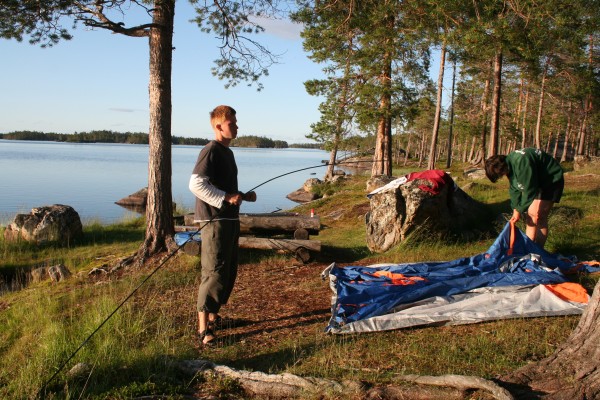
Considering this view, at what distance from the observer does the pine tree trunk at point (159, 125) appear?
8375 mm

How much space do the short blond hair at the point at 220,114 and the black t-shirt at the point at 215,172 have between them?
0.19m

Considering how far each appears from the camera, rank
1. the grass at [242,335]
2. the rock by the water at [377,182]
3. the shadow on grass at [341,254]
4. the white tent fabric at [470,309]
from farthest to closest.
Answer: the rock by the water at [377,182] < the shadow on grass at [341,254] < the white tent fabric at [470,309] < the grass at [242,335]

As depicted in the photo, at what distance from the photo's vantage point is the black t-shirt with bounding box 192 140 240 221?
15.2ft

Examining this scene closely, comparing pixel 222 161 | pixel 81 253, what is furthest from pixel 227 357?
pixel 81 253

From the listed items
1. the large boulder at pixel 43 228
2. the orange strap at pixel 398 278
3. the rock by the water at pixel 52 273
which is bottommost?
the rock by the water at pixel 52 273

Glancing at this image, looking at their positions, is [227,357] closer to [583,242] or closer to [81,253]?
[583,242]

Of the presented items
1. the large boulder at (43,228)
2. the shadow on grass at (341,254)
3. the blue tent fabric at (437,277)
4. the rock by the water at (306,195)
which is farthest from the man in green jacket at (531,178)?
the rock by the water at (306,195)

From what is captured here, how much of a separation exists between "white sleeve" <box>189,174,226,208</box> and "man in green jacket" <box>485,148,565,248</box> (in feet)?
12.4

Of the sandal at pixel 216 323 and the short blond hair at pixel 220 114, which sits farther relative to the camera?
the sandal at pixel 216 323

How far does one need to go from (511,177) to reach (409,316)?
3059 mm

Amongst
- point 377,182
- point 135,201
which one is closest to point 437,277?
point 377,182

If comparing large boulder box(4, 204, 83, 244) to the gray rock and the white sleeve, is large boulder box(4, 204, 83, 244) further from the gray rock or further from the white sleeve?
the white sleeve

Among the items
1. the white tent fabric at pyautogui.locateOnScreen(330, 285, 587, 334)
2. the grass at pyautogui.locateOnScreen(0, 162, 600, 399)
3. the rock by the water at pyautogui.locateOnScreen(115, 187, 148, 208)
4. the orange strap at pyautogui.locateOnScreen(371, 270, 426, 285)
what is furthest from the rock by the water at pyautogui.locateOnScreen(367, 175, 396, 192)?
the rock by the water at pyautogui.locateOnScreen(115, 187, 148, 208)

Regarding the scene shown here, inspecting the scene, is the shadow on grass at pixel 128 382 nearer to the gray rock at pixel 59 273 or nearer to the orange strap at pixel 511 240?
the orange strap at pixel 511 240
